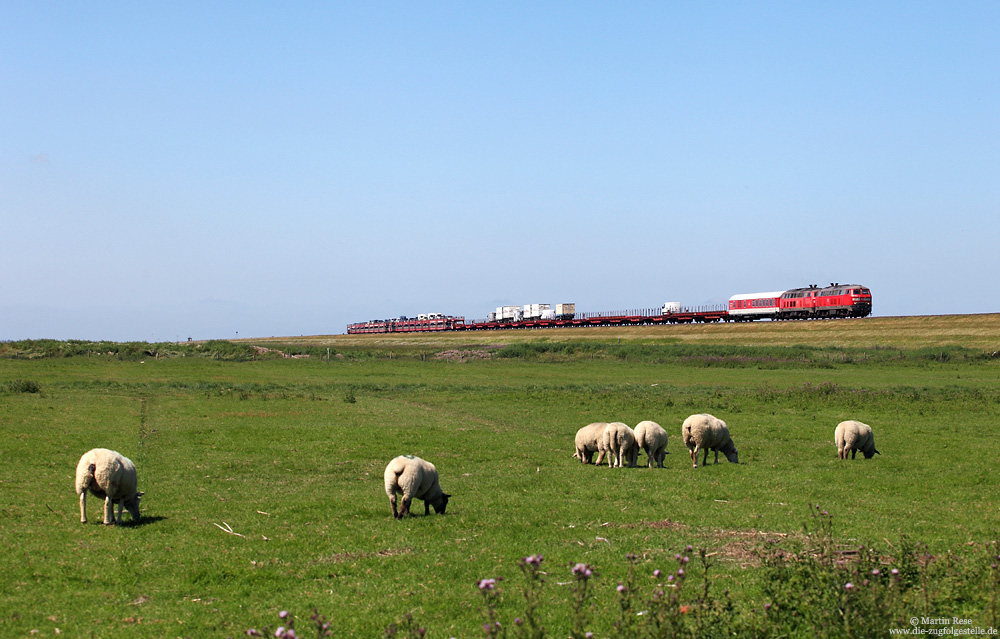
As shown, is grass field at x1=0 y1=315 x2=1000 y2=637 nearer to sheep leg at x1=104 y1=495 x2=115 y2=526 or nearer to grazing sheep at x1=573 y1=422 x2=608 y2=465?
sheep leg at x1=104 y1=495 x2=115 y2=526

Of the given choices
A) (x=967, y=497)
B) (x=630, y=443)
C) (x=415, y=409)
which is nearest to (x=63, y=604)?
Result: (x=630, y=443)

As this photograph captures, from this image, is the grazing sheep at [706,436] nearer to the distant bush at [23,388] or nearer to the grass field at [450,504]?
the grass field at [450,504]

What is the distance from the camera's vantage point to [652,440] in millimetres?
22516

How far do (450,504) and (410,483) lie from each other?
2333 mm

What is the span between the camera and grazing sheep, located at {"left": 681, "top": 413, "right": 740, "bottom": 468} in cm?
2338

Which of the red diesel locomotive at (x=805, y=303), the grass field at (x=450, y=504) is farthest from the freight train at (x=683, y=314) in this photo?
the grass field at (x=450, y=504)

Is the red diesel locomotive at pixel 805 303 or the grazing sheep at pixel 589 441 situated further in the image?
the red diesel locomotive at pixel 805 303

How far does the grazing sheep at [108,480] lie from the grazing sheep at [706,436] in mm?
14977

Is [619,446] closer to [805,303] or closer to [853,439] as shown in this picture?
[853,439]

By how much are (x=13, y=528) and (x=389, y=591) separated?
26.9ft

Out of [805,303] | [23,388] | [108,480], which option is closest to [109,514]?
[108,480]

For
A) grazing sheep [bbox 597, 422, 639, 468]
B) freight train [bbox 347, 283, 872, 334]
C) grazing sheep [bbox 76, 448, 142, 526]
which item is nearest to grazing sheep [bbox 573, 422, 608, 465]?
grazing sheep [bbox 597, 422, 639, 468]

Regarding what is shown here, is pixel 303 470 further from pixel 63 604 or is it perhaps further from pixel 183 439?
pixel 63 604

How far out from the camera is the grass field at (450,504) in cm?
1052
